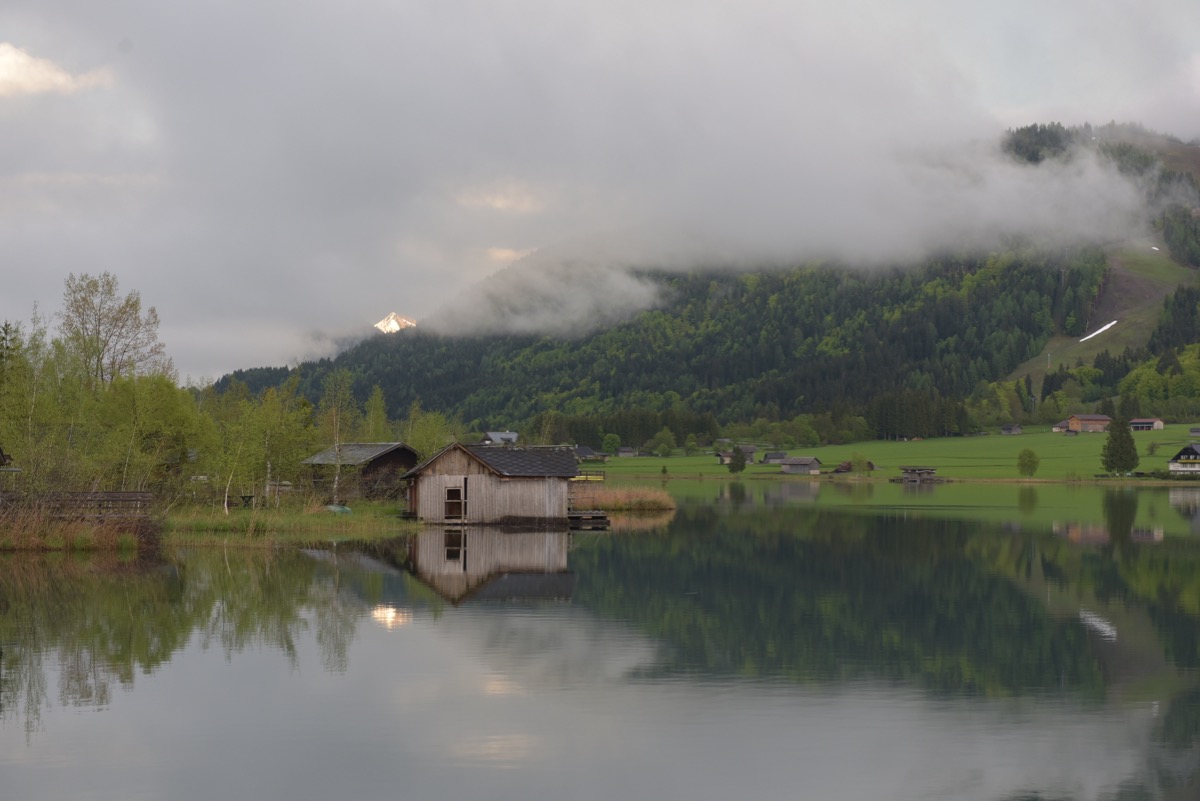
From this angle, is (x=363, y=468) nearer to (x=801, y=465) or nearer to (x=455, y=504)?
(x=455, y=504)

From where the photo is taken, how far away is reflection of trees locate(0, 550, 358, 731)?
81.8ft

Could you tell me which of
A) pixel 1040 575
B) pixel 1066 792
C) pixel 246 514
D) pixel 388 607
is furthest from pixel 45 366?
pixel 1066 792

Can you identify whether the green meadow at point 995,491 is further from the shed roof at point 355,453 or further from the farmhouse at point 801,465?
the shed roof at point 355,453

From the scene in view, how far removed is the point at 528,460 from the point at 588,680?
136ft

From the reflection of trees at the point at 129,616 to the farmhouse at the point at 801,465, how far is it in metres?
153

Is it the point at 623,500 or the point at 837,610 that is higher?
the point at 623,500

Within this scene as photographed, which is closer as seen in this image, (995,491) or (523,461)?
(523,461)

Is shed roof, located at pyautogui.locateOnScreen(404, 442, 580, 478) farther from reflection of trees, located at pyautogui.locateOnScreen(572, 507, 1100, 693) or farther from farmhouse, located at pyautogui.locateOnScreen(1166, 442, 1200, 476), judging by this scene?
farmhouse, located at pyautogui.locateOnScreen(1166, 442, 1200, 476)

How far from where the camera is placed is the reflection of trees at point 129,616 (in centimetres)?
2494

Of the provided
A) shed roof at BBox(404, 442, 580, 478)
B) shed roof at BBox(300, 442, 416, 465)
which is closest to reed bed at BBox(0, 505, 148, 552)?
shed roof at BBox(404, 442, 580, 478)

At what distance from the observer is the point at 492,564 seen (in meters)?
47.1

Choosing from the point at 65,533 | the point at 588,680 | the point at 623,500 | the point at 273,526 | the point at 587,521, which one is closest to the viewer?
the point at 588,680

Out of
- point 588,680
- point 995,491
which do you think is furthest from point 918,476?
point 588,680

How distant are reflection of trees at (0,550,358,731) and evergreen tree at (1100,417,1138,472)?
441 ft
